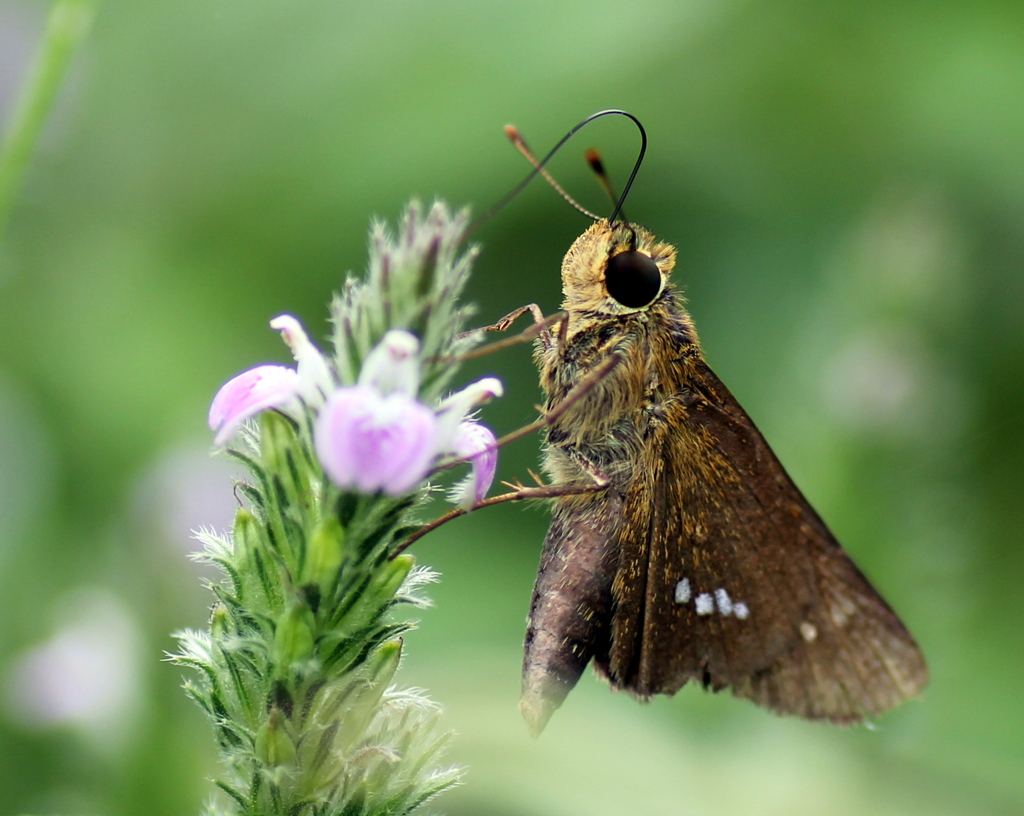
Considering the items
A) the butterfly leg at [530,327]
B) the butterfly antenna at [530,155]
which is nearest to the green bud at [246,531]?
the butterfly leg at [530,327]

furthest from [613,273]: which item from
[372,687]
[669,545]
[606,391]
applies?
[372,687]

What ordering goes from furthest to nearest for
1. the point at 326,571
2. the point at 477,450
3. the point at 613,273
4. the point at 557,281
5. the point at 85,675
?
the point at 557,281 → the point at 85,675 → the point at 613,273 → the point at 477,450 → the point at 326,571

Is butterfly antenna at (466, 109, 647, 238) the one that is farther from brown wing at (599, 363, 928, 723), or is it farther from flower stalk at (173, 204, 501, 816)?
brown wing at (599, 363, 928, 723)

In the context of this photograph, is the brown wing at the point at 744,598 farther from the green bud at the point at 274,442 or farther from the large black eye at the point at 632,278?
the green bud at the point at 274,442

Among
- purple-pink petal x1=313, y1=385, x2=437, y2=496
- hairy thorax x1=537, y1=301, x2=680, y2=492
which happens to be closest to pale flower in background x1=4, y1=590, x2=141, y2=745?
hairy thorax x1=537, y1=301, x2=680, y2=492

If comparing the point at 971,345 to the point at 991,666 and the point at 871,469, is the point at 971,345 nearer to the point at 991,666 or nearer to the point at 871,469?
the point at 871,469

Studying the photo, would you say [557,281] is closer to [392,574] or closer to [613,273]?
[613,273]

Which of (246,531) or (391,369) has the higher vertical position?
(391,369)

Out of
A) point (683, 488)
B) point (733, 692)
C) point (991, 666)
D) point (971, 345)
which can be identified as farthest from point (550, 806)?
point (971, 345)
